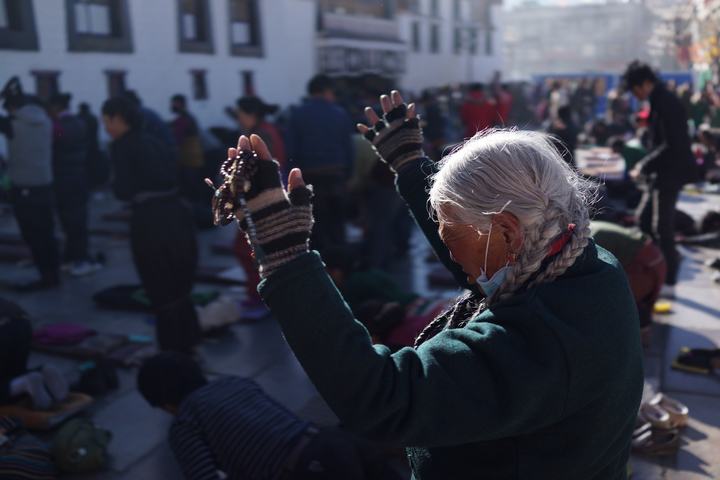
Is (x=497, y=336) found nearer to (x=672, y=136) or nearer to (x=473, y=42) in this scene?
(x=672, y=136)

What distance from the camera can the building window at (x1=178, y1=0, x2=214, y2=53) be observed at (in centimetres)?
1452

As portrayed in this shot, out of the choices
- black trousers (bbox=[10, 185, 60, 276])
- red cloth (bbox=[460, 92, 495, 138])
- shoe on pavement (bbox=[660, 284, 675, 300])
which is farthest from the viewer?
red cloth (bbox=[460, 92, 495, 138])

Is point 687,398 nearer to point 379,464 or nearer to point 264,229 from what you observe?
point 379,464

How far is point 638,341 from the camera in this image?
123 centimetres

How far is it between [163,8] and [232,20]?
269 cm

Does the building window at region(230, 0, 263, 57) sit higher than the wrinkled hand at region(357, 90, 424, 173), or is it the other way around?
the building window at region(230, 0, 263, 57)

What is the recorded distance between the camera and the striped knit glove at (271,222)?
1.10 meters

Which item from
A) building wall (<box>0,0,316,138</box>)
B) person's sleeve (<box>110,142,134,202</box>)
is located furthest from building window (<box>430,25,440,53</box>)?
person's sleeve (<box>110,142,134,202</box>)

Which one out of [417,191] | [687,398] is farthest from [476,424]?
[687,398]

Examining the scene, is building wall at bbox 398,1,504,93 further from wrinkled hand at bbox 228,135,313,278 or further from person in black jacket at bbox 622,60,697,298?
wrinkled hand at bbox 228,135,313,278

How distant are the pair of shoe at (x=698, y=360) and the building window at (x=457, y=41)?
31827 millimetres

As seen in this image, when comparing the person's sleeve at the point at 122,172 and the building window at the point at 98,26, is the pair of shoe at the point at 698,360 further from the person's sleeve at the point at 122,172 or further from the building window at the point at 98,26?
the building window at the point at 98,26

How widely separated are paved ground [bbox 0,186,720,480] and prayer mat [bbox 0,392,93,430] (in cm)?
12

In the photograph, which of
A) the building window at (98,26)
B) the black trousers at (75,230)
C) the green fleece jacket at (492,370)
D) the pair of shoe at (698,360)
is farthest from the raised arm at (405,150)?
the building window at (98,26)
